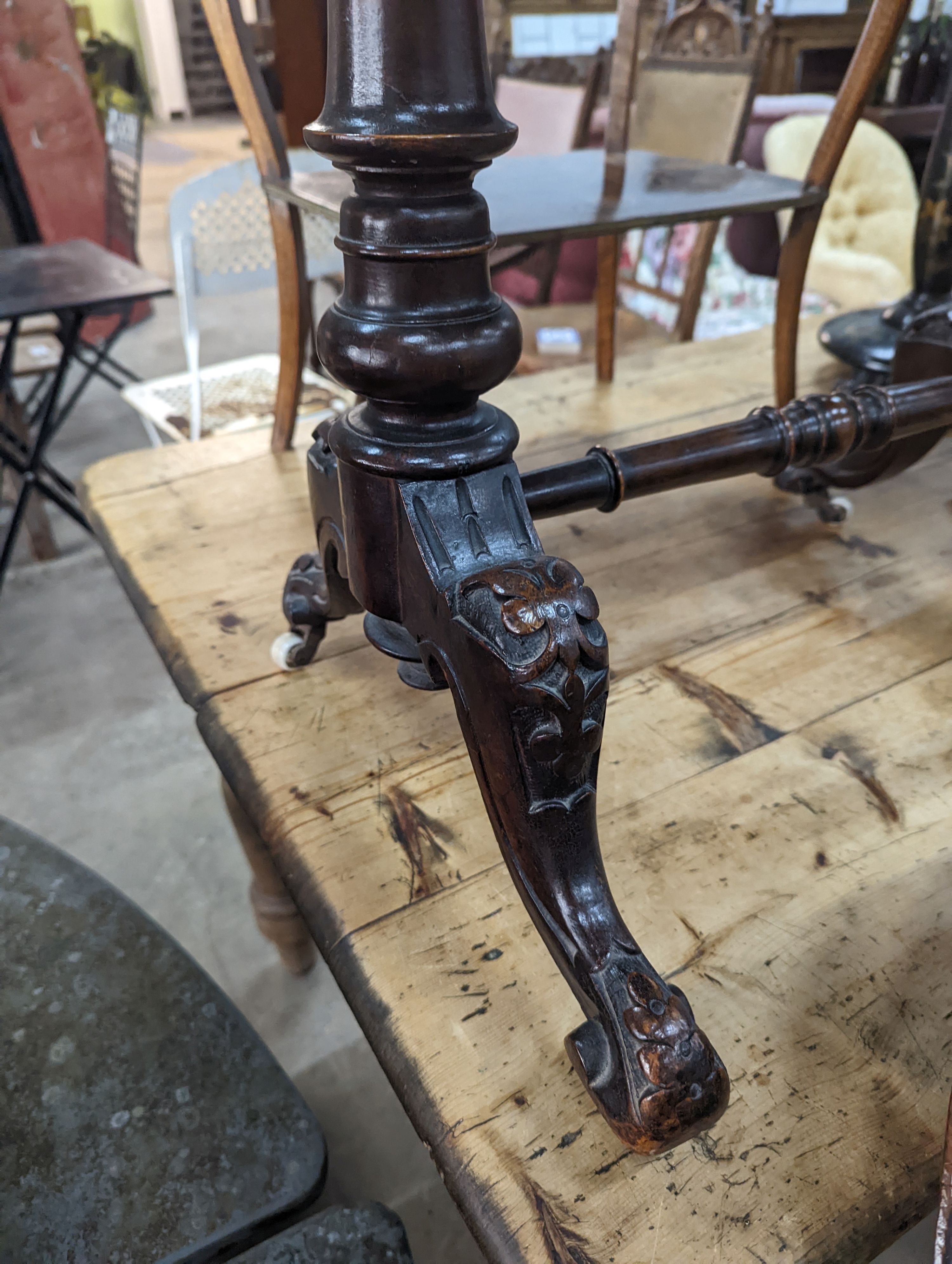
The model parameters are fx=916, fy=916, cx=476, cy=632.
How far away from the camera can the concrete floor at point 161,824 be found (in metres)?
0.96

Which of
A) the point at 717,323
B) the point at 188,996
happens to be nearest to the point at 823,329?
the point at 188,996

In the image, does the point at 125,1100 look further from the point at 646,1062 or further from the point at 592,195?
the point at 592,195

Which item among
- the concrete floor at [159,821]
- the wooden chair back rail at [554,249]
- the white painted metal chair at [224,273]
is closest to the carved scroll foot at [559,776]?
the concrete floor at [159,821]

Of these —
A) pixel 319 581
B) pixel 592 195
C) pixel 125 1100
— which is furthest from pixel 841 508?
pixel 125 1100

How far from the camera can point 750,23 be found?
210 centimetres

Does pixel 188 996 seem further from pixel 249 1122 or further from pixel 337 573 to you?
pixel 337 573

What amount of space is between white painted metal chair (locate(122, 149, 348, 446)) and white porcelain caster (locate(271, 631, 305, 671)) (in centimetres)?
96

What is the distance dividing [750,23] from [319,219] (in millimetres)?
1110

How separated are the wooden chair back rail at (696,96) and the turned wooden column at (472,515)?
0.81 metres

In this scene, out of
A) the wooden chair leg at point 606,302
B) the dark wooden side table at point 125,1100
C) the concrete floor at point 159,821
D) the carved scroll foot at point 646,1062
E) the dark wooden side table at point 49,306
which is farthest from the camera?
the dark wooden side table at point 49,306

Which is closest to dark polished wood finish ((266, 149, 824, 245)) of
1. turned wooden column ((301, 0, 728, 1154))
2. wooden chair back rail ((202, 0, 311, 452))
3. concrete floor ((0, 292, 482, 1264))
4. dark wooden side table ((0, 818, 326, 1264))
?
wooden chair back rail ((202, 0, 311, 452))

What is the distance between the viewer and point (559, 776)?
18.5 inches

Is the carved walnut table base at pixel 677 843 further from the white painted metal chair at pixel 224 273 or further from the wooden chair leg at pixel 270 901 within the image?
the white painted metal chair at pixel 224 273

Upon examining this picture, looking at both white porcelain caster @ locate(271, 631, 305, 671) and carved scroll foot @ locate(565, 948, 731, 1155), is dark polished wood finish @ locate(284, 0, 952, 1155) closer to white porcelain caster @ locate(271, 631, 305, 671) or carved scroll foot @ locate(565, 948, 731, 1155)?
carved scroll foot @ locate(565, 948, 731, 1155)
